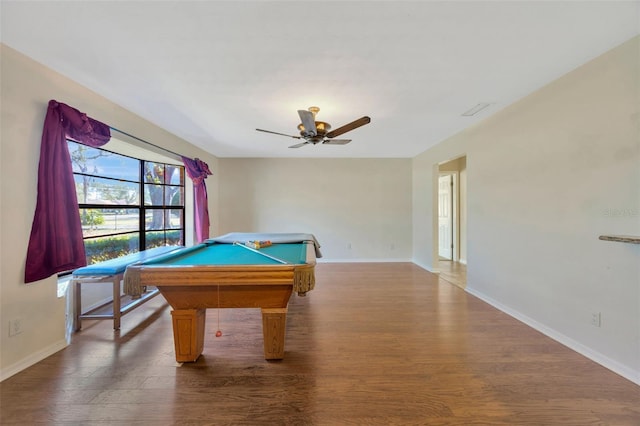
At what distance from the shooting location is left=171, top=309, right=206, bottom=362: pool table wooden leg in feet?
5.72

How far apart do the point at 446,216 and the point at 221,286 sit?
5.33 meters

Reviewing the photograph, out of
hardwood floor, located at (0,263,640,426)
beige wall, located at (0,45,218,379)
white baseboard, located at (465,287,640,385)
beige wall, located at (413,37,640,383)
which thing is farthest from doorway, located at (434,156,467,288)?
beige wall, located at (0,45,218,379)

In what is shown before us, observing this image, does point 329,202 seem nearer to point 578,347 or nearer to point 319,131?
point 319,131

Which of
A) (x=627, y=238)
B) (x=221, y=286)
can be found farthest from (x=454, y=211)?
(x=221, y=286)

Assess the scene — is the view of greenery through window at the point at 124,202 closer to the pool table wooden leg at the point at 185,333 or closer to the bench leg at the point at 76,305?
the bench leg at the point at 76,305

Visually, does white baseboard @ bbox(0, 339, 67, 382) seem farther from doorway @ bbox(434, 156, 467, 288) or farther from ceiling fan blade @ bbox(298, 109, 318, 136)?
doorway @ bbox(434, 156, 467, 288)

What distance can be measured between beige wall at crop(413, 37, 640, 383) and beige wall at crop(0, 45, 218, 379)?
4.27 meters

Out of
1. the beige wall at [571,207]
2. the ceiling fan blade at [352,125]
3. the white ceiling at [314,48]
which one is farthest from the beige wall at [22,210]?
the beige wall at [571,207]

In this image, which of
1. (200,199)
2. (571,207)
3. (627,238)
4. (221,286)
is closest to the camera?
(627,238)

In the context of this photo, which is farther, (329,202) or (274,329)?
(329,202)

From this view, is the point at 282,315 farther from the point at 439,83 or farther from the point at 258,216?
the point at 258,216

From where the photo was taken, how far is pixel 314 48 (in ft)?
5.44

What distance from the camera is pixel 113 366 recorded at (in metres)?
1.76

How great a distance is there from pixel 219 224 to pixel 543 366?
5.32 meters
